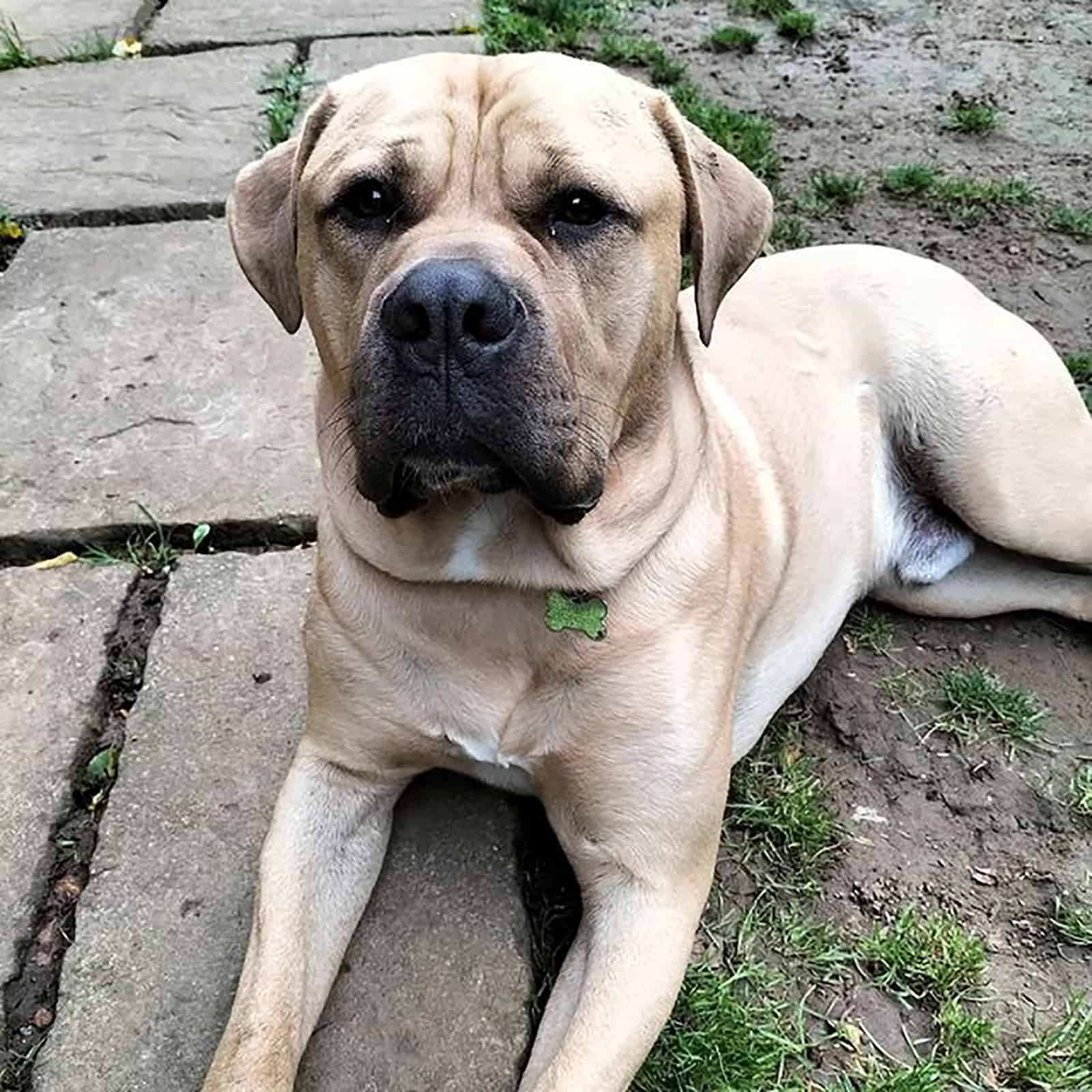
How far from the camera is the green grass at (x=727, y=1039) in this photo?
213cm

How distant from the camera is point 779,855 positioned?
2.51 meters

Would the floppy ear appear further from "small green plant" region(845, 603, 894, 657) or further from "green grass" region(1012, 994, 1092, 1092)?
"green grass" region(1012, 994, 1092, 1092)

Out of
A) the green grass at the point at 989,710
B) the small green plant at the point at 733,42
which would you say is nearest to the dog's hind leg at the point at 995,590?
the green grass at the point at 989,710

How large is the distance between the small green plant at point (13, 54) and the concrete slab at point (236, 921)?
3889 mm

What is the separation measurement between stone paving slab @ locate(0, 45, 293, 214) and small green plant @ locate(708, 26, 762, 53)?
1.82m

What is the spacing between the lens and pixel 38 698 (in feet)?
8.91

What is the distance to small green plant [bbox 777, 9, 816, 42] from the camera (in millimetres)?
5773

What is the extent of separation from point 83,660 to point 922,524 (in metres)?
1.90

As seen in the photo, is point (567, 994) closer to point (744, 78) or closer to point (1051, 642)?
point (1051, 642)

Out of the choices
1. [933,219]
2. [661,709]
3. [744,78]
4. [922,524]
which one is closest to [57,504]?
[661,709]

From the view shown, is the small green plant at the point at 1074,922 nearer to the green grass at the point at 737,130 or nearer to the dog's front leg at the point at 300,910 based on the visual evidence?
the dog's front leg at the point at 300,910

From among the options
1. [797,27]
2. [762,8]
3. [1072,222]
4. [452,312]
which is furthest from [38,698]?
[762,8]

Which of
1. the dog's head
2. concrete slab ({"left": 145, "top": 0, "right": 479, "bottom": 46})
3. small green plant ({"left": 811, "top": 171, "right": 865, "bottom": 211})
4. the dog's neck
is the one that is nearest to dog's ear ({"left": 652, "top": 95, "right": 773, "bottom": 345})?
the dog's head

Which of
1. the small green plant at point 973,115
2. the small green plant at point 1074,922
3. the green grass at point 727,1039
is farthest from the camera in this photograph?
the small green plant at point 973,115
